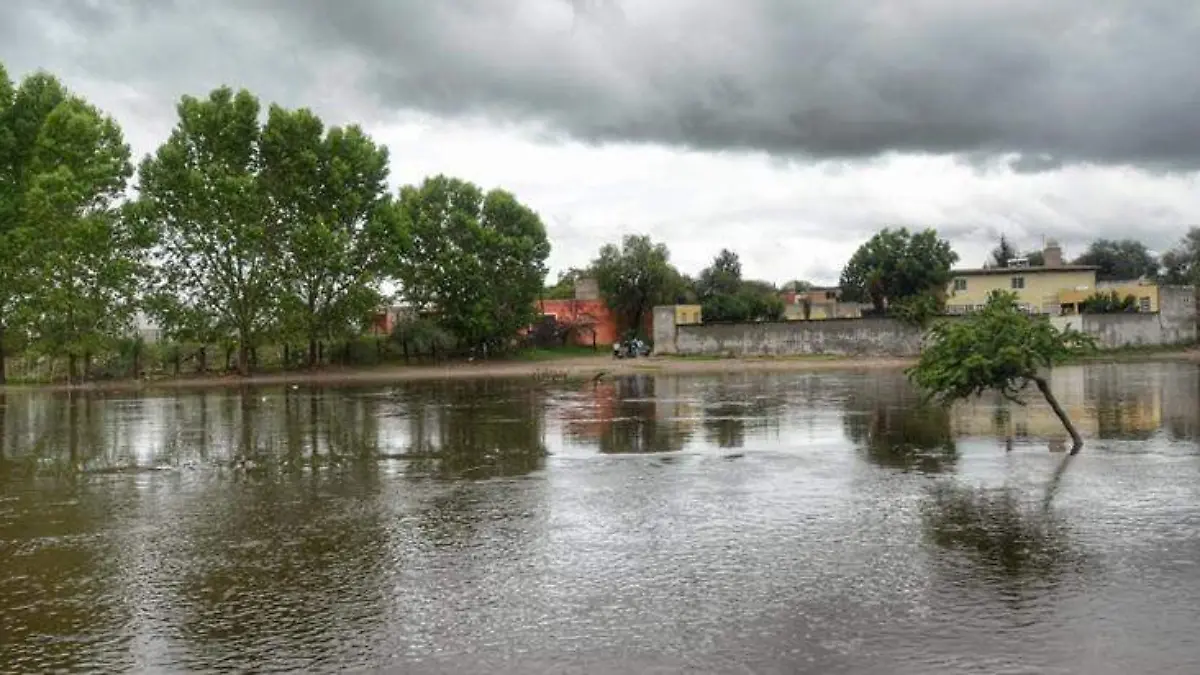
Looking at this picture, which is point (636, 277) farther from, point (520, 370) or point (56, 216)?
point (56, 216)

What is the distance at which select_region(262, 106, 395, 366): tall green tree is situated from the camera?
54.6 metres

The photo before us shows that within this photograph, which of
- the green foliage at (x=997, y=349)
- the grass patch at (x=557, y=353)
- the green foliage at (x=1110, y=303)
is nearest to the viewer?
the green foliage at (x=997, y=349)

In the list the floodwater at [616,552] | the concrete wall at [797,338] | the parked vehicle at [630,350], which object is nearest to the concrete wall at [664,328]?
the concrete wall at [797,338]

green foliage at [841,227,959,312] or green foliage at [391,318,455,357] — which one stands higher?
green foliage at [841,227,959,312]

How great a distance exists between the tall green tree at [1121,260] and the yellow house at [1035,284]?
141 ft

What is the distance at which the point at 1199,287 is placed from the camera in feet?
226

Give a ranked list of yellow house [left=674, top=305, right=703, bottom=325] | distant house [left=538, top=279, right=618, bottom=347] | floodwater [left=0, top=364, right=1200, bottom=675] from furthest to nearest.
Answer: distant house [left=538, top=279, right=618, bottom=347], yellow house [left=674, top=305, right=703, bottom=325], floodwater [left=0, top=364, right=1200, bottom=675]

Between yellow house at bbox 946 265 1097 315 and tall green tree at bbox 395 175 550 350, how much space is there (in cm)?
3207

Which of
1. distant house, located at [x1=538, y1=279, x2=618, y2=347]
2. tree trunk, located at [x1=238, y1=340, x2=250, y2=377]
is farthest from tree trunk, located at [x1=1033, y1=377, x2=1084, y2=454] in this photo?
distant house, located at [x1=538, y1=279, x2=618, y2=347]

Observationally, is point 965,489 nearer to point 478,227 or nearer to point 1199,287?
point 478,227

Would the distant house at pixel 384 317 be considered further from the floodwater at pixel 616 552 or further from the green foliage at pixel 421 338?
the floodwater at pixel 616 552

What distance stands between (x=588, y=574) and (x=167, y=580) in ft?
13.8

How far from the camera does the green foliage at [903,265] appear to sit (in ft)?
241

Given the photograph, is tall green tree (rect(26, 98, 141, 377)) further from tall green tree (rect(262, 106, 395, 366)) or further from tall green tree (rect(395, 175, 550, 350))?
tall green tree (rect(395, 175, 550, 350))
